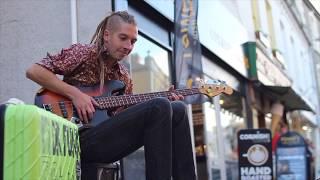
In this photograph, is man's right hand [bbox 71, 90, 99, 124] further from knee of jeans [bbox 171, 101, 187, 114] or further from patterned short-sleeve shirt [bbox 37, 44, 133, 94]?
knee of jeans [bbox 171, 101, 187, 114]

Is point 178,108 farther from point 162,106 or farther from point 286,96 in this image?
point 286,96

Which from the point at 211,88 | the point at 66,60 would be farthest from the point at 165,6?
the point at 66,60

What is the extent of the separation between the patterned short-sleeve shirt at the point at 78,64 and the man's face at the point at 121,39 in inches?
4.3

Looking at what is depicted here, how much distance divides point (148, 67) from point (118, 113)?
4.34 meters

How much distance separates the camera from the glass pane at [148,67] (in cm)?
619

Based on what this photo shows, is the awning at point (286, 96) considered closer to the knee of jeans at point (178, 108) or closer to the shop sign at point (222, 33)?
the shop sign at point (222, 33)

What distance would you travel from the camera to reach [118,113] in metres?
2.39

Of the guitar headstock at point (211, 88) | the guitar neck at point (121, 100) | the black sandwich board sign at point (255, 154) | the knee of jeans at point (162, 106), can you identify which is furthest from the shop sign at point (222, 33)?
the knee of jeans at point (162, 106)

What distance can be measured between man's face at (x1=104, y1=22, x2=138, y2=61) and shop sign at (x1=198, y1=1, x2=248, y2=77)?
531 cm

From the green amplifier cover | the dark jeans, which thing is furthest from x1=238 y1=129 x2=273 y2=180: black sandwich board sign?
the green amplifier cover

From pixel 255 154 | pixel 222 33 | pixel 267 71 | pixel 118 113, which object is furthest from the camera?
pixel 267 71

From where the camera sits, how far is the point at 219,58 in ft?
29.7

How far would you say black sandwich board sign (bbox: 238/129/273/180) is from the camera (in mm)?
6797

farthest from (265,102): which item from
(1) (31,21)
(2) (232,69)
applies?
(1) (31,21)
